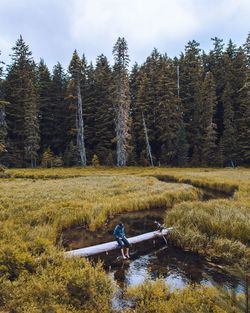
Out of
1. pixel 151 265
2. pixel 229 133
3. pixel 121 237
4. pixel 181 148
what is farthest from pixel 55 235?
pixel 229 133

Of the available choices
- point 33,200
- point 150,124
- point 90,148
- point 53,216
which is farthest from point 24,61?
point 53,216

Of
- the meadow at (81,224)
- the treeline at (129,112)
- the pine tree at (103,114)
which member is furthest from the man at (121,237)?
the pine tree at (103,114)

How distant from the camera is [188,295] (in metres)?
8.64

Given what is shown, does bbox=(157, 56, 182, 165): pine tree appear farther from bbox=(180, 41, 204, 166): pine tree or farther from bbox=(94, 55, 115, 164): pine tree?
bbox=(94, 55, 115, 164): pine tree

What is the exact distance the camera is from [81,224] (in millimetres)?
18188

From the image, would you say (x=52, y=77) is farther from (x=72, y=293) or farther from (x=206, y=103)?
(x=72, y=293)

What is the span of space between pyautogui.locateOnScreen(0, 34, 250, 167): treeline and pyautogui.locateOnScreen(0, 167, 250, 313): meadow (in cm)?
2432

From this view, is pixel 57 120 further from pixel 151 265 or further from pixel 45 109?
pixel 151 265

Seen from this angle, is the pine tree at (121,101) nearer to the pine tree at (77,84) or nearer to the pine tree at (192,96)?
the pine tree at (77,84)

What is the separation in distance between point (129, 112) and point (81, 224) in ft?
145

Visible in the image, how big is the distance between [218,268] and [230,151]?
44.4 m

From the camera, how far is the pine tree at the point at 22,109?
54.4 m

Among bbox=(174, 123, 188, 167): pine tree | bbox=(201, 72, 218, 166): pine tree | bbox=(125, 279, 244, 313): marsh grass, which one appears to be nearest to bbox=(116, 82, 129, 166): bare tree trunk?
bbox=(174, 123, 188, 167): pine tree

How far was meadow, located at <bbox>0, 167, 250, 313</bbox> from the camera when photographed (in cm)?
830
